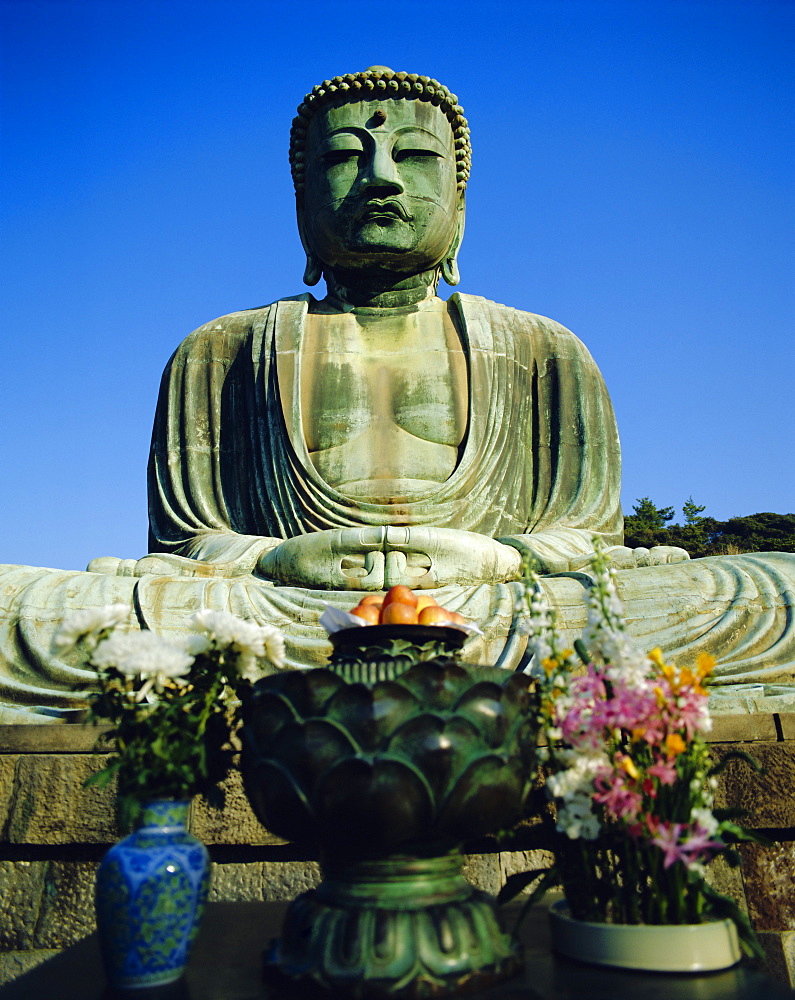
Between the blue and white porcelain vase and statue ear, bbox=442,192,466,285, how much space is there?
509cm

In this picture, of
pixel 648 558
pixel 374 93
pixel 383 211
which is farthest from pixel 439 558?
pixel 374 93

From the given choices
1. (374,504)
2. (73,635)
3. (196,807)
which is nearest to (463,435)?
(374,504)

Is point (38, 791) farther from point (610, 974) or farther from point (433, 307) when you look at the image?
point (433, 307)

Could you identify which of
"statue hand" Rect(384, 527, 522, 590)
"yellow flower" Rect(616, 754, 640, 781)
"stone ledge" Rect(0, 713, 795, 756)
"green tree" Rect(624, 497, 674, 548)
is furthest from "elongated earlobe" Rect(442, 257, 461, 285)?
"green tree" Rect(624, 497, 674, 548)

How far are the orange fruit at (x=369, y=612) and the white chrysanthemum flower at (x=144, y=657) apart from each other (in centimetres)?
62

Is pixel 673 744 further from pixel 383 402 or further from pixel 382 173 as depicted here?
pixel 382 173

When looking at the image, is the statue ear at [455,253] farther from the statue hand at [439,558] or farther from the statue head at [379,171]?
the statue hand at [439,558]

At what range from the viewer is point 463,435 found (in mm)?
5906

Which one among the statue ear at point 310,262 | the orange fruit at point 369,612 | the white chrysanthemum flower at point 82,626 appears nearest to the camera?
the white chrysanthemum flower at point 82,626

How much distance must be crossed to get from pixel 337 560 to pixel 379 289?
235cm

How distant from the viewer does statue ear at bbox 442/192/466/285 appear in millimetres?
6609

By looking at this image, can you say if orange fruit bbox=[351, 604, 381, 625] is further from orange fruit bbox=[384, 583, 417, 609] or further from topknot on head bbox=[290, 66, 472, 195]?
topknot on head bbox=[290, 66, 472, 195]

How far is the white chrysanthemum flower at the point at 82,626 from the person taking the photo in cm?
231

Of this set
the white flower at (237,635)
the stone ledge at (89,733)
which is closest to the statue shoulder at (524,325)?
the stone ledge at (89,733)
